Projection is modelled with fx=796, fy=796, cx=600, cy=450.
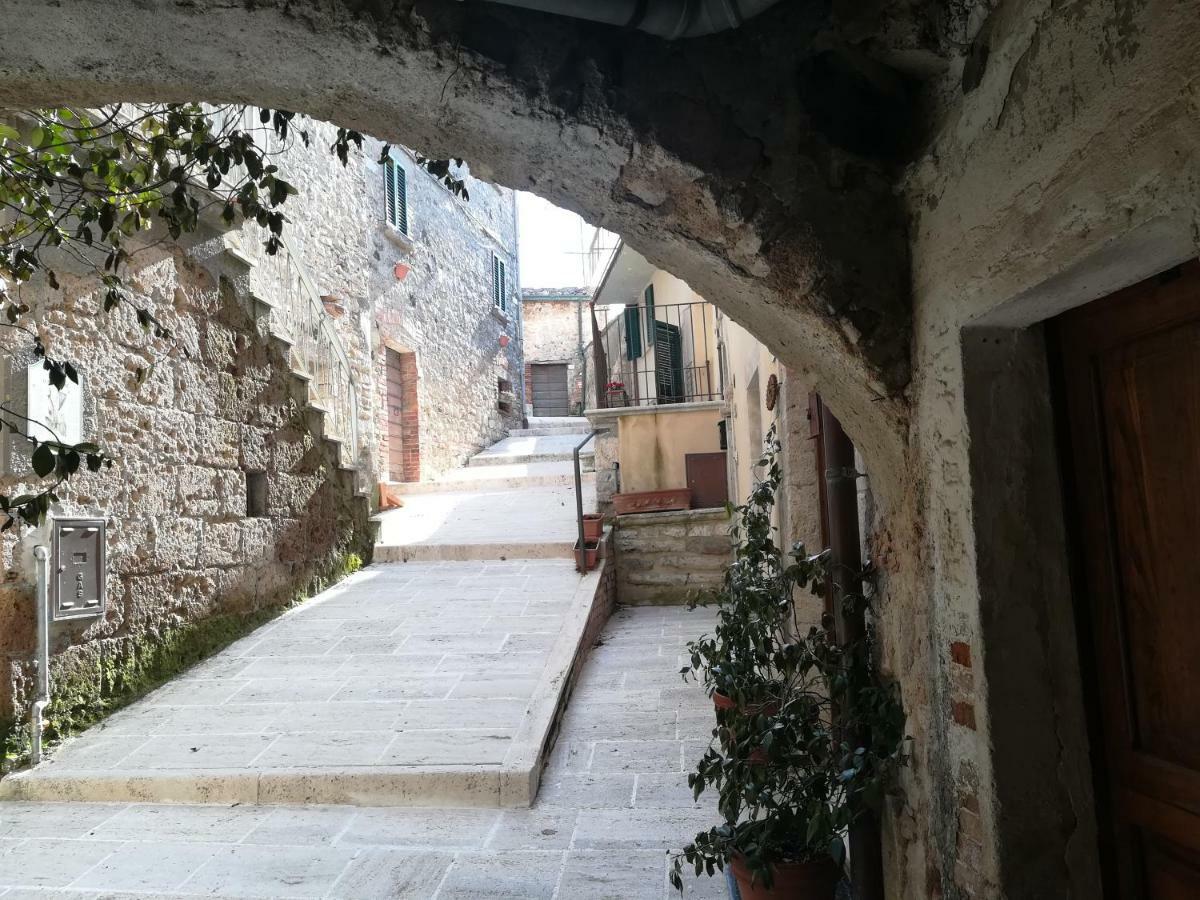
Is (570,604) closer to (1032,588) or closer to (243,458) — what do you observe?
(243,458)

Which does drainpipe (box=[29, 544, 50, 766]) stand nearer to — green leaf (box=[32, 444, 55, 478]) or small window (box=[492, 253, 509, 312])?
green leaf (box=[32, 444, 55, 478])

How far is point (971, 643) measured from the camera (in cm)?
163

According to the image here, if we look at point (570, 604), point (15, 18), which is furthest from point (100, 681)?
point (15, 18)

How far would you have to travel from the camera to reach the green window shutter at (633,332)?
13.5m

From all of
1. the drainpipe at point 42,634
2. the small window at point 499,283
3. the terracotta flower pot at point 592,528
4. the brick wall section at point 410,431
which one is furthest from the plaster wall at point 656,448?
the small window at point 499,283

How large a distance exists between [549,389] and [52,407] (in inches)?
726

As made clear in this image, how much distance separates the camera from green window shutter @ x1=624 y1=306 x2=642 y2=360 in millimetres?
13547

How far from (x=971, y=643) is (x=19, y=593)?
409cm

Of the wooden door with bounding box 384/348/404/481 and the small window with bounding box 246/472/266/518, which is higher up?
the wooden door with bounding box 384/348/404/481

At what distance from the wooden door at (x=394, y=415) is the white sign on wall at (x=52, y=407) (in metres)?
6.83

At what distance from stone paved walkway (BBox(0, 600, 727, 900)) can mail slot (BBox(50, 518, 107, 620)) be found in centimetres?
92

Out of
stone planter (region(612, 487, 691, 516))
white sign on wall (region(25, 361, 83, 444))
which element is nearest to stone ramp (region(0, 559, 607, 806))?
white sign on wall (region(25, 361, 83, 444))

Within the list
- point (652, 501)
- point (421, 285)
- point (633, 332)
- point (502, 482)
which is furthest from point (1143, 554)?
point (633, 332)

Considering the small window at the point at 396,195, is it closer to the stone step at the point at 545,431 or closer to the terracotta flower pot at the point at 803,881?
the stone step at the point at 545,431
